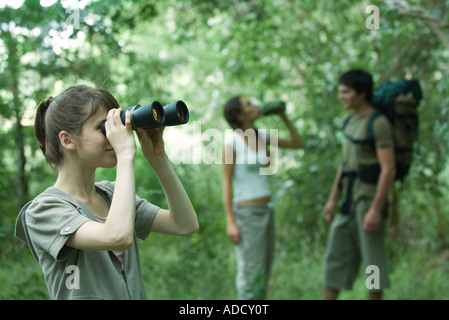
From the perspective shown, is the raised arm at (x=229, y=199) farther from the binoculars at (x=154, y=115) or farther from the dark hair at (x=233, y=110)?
the binoculars at (x=154, y=115)

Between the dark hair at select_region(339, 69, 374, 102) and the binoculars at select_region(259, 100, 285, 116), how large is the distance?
46 cm

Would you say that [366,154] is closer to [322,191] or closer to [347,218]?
[347,218]

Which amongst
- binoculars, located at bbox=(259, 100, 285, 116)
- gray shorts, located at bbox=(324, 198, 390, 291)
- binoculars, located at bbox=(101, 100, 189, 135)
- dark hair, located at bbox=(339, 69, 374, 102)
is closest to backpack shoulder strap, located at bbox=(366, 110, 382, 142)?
dark hair, located at bbox=(339, 69, 374, 102)

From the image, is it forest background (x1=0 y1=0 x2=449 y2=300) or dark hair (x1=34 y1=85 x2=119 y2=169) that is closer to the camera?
dark hair (x1=34 y1=85 x2=119 y2=169)

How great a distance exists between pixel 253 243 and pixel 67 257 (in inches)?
79.9

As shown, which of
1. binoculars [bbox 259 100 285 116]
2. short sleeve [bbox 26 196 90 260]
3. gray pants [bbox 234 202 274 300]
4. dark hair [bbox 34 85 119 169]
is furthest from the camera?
binoculars [bbox 259 100 285 116]

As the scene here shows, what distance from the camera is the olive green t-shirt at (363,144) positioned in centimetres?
320

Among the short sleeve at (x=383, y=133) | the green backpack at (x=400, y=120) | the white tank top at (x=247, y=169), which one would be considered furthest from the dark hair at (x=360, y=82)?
the white tank top at (x=247, y=169)

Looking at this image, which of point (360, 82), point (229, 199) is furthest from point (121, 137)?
point (360, 82)

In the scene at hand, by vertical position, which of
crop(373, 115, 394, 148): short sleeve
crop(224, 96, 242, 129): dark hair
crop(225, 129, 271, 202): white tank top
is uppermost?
crop(224, 96, 242, 129): dark hair

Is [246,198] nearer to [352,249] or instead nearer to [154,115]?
[352,249]

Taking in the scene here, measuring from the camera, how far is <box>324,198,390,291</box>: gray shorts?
10.7ft

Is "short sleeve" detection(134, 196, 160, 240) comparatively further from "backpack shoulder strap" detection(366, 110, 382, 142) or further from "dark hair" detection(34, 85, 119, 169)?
"backpack shoulder strap" detection(366, 110, 382, 142)
